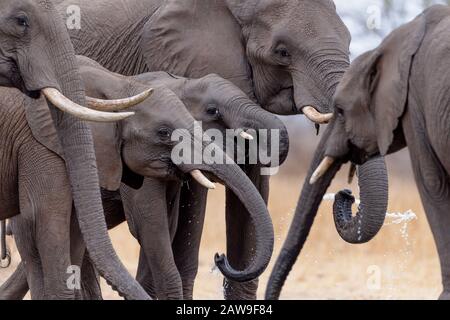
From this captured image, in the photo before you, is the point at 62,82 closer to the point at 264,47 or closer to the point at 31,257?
the point at 31,257

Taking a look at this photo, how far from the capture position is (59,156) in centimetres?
717

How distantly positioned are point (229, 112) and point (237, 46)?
54 cm

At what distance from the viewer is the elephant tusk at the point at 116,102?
7230 millimetres

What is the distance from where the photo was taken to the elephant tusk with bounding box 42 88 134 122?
675 centimetres

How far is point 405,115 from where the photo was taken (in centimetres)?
665

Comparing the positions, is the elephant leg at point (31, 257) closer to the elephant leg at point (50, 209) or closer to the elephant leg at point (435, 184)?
the elephant leg at point (50, 209)

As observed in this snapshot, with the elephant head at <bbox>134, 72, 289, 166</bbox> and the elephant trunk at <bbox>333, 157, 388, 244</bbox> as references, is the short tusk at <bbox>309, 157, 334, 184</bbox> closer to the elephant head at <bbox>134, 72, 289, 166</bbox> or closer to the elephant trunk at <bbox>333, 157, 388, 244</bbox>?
the elephant trunk at <bbox>333, 157, 388, 244</bbox>

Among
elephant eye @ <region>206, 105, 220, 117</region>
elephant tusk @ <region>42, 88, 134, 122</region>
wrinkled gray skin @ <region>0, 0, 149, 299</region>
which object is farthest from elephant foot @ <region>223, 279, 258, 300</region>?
elephant tusk @ <region>42, 88, 134, 122</region>

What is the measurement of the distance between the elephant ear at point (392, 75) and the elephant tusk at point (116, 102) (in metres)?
0.96

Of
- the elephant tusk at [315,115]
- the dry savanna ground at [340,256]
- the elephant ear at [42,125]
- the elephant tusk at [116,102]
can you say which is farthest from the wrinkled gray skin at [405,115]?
the dry savanna ground at [340,256]

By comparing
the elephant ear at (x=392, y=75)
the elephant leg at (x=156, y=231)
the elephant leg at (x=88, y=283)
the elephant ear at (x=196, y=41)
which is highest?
the elephant ear at (x=392, y=75)

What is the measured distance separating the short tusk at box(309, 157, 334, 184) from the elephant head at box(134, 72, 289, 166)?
94 centimetres

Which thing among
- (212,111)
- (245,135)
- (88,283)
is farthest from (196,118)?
(88,283)
